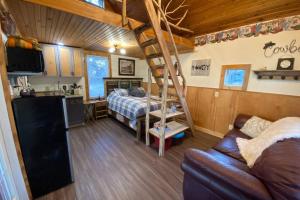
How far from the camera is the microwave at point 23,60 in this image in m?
1.33

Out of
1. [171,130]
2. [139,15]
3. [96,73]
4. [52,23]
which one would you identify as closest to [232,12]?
[139,15]

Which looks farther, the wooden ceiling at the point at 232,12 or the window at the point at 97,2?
the wooden ceiling at the point at 232,12

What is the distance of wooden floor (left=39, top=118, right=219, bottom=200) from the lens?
5.34 ft

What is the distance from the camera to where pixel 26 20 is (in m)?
1.95

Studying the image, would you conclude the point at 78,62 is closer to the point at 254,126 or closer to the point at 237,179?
the point at 237,179

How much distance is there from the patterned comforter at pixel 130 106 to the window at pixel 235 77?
172cm

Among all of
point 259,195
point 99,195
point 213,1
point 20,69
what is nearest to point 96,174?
point 99,195

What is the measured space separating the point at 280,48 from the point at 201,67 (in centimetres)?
150

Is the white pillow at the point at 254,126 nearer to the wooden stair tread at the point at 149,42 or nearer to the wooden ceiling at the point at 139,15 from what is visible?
the wooden ceiling at the point at 139,15

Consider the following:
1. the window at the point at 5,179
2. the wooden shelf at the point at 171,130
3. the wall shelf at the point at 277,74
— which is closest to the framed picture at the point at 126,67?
the wooden shelf at the point at 171,130

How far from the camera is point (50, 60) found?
3.34 metres

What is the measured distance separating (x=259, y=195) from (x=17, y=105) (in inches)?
83.6

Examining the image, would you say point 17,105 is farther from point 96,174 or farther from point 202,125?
point 202,125

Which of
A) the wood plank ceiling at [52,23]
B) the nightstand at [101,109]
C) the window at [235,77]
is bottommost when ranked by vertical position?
the nightstand at [101,109]
